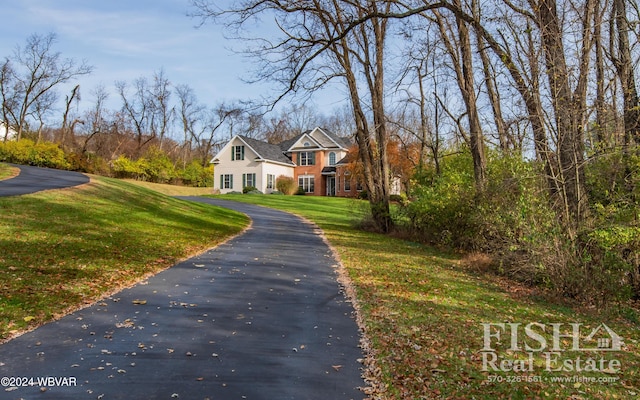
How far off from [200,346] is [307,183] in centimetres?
4577

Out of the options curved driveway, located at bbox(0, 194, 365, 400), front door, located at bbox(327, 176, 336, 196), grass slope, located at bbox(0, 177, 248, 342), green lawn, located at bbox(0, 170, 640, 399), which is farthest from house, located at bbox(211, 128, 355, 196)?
curved driveway, located at bbox(0, 194, 365, 400)

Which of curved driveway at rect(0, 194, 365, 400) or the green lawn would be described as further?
the green lawn

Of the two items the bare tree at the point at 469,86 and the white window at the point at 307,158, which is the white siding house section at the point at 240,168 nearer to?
the white window at the point at 307,158

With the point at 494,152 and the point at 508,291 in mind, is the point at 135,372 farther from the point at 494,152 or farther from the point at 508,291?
the point at 494,152

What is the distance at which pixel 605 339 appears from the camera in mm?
6434

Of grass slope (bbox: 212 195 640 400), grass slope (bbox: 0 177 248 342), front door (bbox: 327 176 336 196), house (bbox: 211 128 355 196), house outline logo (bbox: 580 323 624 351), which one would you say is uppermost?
house (bbox: 211 128 355 196)

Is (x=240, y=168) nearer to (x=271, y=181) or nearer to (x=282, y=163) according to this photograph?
(x=271, y=181)

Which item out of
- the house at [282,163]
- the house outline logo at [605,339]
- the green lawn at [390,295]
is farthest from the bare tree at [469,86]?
the house at [282,163]

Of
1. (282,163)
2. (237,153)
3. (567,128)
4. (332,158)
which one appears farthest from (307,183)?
(567,128)

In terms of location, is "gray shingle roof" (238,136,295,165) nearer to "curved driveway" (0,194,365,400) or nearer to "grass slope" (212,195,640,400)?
"grass slope" (212,195,640,400)

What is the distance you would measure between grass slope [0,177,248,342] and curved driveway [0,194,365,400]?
559 mm

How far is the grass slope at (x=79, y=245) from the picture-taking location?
6762 mm

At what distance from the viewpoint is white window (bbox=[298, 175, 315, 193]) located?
166 feet

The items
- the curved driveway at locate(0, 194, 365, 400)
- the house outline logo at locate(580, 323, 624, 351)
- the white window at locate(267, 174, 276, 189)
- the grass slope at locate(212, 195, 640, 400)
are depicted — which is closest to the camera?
the curved driveway at locate(0, 194, 365, 400)
